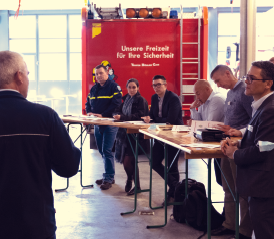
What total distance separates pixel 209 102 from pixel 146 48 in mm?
3210

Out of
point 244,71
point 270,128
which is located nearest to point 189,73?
point 244,71

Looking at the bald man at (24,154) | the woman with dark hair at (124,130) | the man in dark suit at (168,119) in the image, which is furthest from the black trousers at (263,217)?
the woman with dark hair at (124,130)

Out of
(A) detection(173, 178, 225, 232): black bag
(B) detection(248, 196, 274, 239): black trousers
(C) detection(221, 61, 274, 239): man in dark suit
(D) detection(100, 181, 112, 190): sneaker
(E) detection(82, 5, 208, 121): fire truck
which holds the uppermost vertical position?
(E) detection(82, 5, 208, 121): fire truck

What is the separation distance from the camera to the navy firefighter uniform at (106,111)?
4781mm

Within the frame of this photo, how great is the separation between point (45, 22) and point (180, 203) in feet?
40.1

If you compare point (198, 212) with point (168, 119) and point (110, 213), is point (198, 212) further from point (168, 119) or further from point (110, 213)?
point (168, 119)

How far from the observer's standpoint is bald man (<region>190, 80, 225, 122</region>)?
3514mm

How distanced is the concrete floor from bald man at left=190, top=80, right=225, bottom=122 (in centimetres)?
118

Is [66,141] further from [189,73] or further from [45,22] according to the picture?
[45,22]

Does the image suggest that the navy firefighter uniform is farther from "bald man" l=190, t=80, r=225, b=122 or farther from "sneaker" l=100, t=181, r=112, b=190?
"bald man" l=190, t=80, r=225, b=122

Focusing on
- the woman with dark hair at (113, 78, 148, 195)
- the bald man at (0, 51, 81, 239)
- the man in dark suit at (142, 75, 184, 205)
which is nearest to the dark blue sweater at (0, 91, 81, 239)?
the bald man at (0, 51, 81, 239)

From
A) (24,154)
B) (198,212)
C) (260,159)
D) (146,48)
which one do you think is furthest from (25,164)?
(146,48)

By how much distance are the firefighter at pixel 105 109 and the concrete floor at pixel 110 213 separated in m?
0.24

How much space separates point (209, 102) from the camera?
3.59 metres
